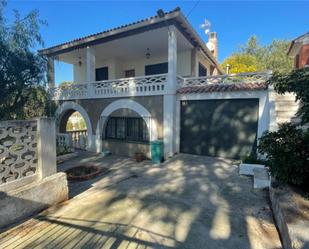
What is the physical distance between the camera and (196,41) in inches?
403

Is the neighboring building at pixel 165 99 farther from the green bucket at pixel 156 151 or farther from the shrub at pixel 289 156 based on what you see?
the shrub at pixel 289 156

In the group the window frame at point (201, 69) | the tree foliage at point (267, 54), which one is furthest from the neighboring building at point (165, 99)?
the tree foliage at point (267, 54)

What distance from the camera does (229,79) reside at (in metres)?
8.62

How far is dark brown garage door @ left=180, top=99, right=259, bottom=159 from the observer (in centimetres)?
770

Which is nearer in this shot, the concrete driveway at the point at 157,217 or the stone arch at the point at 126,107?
the concrete driveway at the point at 157,217

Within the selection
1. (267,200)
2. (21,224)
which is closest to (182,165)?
(267,200)

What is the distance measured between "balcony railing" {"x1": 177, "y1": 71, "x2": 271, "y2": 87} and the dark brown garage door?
3.47 feet

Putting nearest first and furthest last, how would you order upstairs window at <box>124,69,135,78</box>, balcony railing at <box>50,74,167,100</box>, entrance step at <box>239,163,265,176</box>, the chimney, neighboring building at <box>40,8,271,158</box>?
entrance step at <box>239,163,265,176</box> → neighboring building at <box>40,8,271,158</box> → balcony railing at <box>50,74,167,100</box> → upstairs window at <box>124,69,135,78</box> → the chimney

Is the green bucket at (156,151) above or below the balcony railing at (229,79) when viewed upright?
below

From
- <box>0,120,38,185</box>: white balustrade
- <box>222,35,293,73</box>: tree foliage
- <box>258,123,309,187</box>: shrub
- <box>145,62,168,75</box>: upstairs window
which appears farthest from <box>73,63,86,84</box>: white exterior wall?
<box>222,35,293,73</box>: tree foliage

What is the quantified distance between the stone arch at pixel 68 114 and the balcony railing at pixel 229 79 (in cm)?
555

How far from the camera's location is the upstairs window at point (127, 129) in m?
9.55

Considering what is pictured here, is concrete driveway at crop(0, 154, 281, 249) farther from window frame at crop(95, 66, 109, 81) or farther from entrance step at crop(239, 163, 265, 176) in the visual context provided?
window frame at crop(95, 66, 109, 81)

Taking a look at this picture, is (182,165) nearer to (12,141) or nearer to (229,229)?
(229,229)
